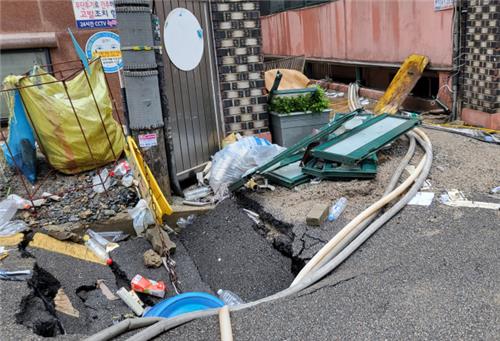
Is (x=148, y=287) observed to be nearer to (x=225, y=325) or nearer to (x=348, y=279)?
(x=225, y=325)

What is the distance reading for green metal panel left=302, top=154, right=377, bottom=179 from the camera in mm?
4664

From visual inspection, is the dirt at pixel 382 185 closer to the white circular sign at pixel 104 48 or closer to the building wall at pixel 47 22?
the white circular sign at pixel 104 48

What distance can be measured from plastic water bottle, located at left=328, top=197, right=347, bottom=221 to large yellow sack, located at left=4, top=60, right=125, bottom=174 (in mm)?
2833

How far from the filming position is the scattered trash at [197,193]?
519cm

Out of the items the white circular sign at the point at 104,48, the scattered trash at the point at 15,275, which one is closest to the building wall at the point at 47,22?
the white circular sign at the point at 104,48

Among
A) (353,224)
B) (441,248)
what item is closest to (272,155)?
(353,224)

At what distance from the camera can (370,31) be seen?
11.3 meters

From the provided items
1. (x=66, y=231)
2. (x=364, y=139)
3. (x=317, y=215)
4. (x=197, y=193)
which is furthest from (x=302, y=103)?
(x=66, y=231)

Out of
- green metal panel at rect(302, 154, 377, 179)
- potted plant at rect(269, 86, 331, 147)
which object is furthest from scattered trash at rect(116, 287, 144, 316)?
potted plant at rect(269, 86, 331, 147)

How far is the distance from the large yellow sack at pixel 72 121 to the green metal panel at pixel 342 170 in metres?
2.42

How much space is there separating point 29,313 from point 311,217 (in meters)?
2.27

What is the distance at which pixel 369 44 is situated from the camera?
37.4 ft

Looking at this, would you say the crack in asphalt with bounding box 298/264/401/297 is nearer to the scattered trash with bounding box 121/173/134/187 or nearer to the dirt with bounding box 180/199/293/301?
the dirt with bounding box 180/199/293/301

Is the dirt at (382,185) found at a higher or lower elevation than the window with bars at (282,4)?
lower
